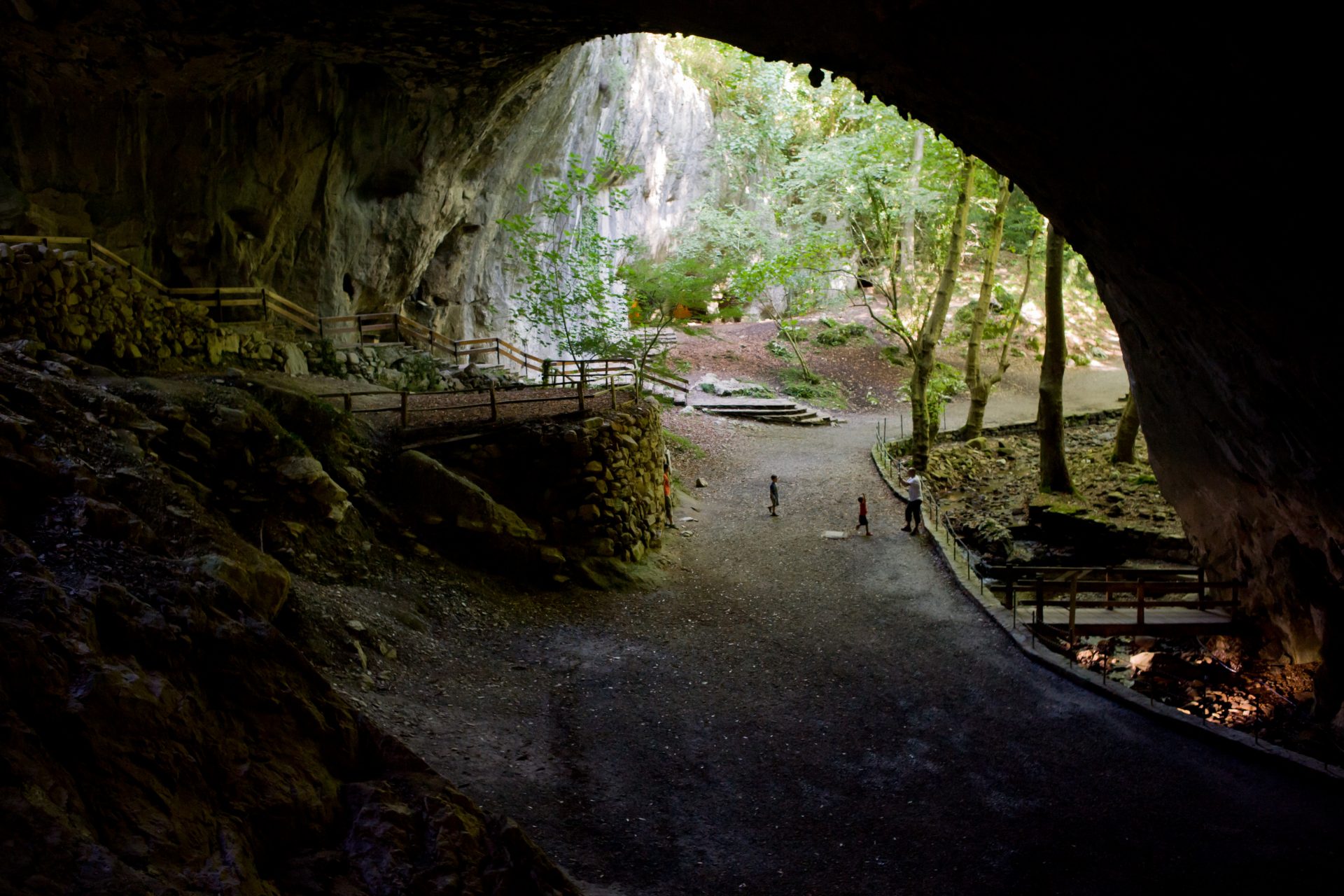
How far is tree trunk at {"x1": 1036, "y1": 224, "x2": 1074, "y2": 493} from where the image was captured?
17312mm

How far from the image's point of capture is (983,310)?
2261cm

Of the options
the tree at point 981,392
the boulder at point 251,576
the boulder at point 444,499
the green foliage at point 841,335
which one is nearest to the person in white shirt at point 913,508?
the tree at point 981,392

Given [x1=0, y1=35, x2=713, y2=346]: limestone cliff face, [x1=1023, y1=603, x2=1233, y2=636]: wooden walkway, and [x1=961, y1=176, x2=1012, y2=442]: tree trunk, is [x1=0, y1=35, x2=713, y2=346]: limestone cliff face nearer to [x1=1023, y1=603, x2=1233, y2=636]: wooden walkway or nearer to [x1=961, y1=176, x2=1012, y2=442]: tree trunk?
[x1=961, y1=176, x2=1012, y2=442]: tree trunk

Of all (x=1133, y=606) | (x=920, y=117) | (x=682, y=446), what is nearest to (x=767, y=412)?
(x=682, y=446)

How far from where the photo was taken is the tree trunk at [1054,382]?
1731 cm

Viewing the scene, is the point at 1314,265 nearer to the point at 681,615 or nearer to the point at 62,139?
the point at 681,615

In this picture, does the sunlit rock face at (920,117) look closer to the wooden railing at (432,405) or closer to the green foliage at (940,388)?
the wooden railing at (432,405)

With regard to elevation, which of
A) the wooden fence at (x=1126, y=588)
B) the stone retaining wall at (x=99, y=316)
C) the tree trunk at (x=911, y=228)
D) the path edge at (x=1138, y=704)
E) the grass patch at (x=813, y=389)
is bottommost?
the path edge at (x=1138, y=704)

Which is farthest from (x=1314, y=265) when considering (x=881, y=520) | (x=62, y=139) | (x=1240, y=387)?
(x=62, y=139)

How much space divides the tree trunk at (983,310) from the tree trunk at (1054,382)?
3.83 m

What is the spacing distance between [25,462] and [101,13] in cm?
958

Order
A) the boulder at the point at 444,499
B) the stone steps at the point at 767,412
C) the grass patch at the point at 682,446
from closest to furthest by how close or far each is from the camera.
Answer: the boulder at the point at 444,499 → the grass patch at the point at 682,446 → the stone steps at the point at 767,412

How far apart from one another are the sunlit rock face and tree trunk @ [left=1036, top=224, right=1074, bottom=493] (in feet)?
18.5

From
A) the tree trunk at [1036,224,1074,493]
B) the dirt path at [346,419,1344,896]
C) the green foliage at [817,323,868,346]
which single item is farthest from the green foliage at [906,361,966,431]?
the dirt path at [346,419,1344,896]
